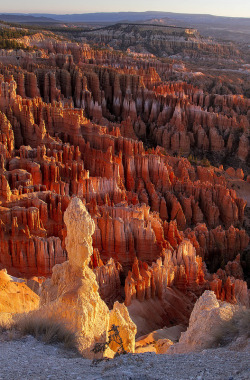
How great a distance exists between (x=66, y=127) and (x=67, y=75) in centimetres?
1699

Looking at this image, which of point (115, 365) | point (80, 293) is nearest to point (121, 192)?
point (80, 293)

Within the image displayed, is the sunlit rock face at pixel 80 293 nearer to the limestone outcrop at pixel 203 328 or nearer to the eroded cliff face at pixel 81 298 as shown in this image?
the eroded cliff face at pixel 81 298

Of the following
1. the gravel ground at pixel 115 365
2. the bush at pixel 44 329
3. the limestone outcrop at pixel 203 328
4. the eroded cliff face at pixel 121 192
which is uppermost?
the gravel ground at pixel 115 365

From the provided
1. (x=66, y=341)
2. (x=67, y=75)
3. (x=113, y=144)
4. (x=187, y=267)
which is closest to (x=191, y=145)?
(x=67, y=75)

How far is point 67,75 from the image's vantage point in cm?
4097

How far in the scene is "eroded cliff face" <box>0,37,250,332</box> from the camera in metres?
13.7

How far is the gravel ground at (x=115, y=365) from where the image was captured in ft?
15.2

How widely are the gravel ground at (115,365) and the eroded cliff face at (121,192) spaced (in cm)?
210

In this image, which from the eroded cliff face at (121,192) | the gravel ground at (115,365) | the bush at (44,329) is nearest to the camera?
the gravel ground at (115,365)

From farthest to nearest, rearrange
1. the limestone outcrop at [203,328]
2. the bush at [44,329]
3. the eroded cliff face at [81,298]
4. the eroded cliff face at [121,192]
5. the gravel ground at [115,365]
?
the eroded cliff face at [121,192] < the limestone outcrop at [203,328] < the eroded cliff face at [81,298] < the bush at [44,329] < the gravel ground at [115,365]

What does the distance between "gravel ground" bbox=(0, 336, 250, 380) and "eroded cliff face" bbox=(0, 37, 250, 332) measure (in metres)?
2.10

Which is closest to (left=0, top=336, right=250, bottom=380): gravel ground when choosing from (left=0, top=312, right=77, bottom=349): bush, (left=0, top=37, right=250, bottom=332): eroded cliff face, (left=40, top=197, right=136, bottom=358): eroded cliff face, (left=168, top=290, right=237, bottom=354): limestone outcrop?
(left=0, top=312, right=77, bottom=349): bush

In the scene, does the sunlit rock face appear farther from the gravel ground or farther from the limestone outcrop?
the limestone outcrop

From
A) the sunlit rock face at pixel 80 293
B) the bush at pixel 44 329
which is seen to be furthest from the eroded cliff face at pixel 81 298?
the bush at pixel 44 329
